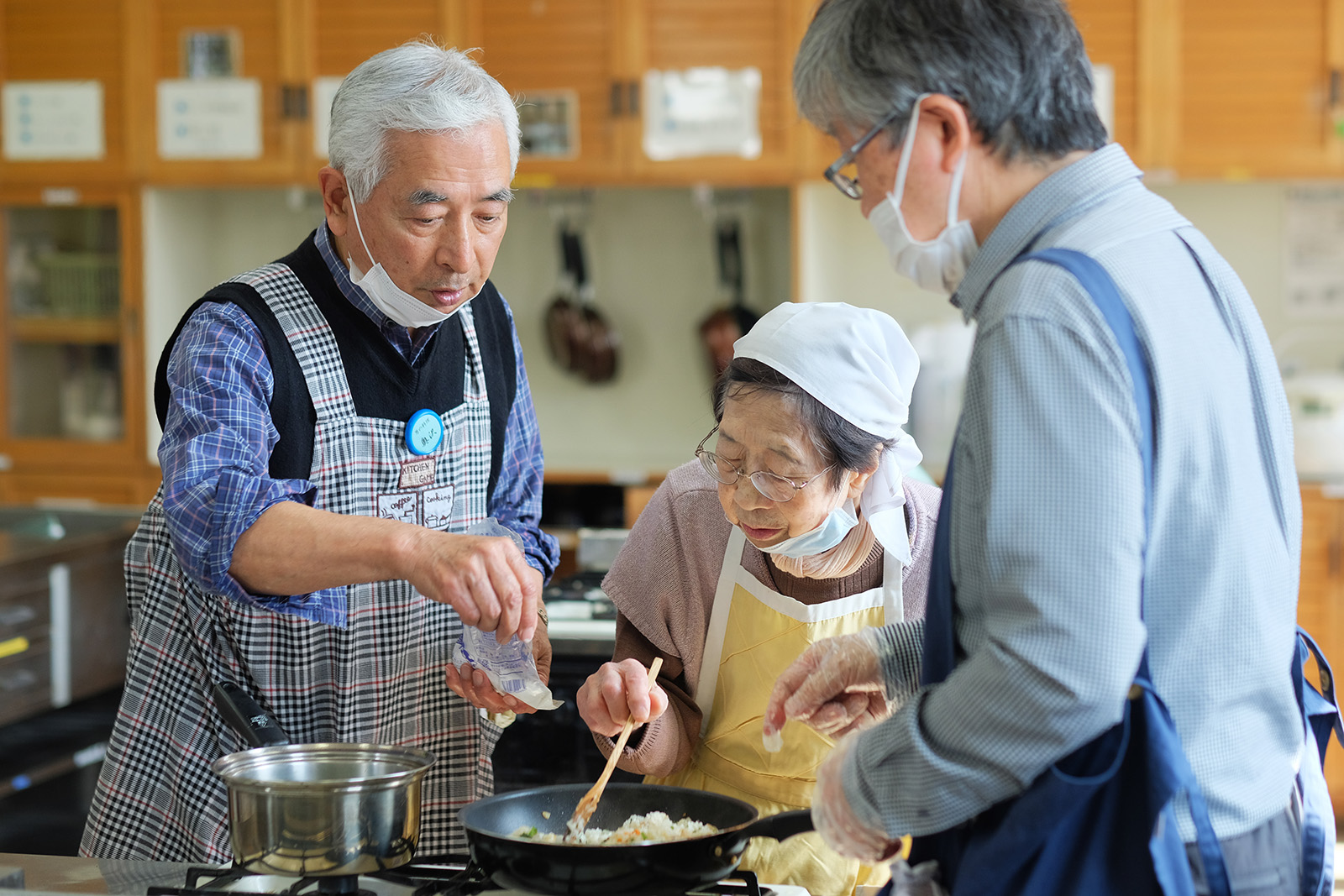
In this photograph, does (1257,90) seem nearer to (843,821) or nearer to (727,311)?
(727,311)

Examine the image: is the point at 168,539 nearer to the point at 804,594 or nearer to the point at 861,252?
the point at 804,594

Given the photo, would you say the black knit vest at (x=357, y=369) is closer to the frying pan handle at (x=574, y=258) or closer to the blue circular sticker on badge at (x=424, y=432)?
the blue circular sticker on badge at (x=424, y=432)

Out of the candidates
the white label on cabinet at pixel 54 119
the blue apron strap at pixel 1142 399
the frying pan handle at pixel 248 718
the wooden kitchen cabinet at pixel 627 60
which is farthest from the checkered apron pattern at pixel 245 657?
the white label on cabinet at pixel 54 119

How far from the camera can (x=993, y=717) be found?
90cm

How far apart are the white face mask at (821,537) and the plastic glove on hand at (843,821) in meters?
0.56

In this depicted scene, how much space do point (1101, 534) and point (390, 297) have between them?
98cm

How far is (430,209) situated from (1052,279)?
0.84 m

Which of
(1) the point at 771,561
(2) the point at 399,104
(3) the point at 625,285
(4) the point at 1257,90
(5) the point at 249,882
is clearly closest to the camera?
(5) the point at 249,882

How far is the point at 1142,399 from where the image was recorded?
0.90 meters

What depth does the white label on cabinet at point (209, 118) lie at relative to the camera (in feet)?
12.9

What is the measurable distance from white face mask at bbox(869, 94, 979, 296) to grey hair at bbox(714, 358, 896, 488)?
0.49 meters

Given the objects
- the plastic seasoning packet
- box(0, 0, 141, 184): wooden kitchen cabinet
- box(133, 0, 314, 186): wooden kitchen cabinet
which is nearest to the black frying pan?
the plastic seasoning packet

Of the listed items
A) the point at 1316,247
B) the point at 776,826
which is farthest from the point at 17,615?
the point at 1316,247

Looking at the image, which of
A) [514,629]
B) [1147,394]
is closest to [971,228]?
[1147,394]
